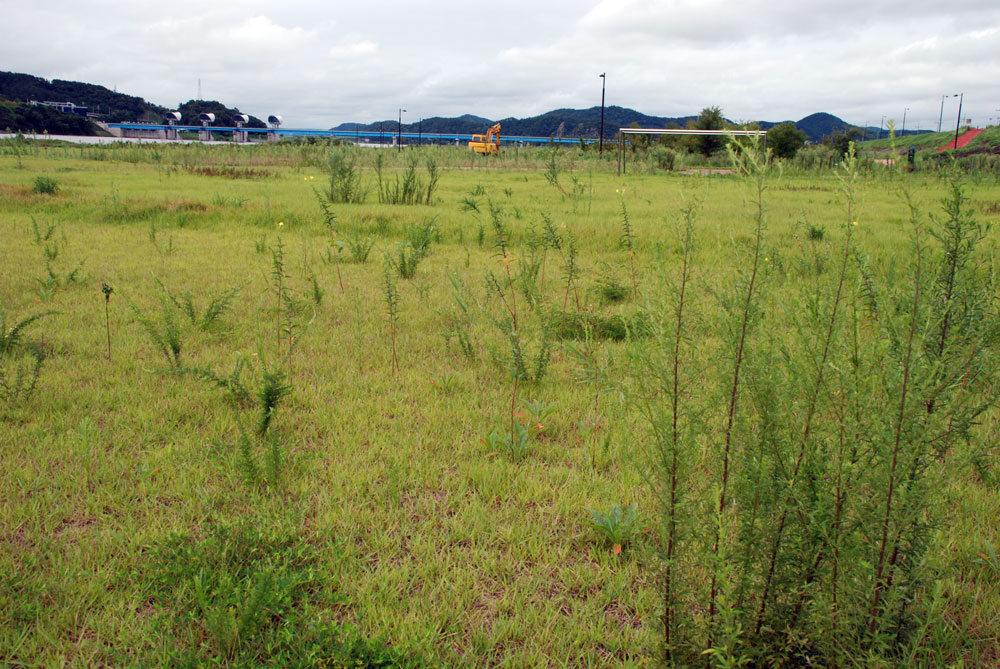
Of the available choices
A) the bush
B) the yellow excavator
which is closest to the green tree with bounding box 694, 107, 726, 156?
the yellow excavator

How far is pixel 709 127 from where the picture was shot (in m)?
34.9

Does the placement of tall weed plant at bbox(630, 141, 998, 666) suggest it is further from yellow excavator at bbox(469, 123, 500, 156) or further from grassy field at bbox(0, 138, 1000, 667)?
yellow excavator at bbox(469, 123, 500, 156)

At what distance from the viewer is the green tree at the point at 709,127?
32.3 metres

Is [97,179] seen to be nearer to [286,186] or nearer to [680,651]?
[286,186]

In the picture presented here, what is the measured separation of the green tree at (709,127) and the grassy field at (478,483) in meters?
30.8

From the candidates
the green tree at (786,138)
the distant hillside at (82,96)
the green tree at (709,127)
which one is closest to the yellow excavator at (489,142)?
the green tree at (709,127)

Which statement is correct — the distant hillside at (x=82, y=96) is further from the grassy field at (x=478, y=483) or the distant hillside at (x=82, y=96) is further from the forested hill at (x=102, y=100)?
the grassy field at (x=478, y=483)

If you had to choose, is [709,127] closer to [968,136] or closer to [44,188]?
[44,188]

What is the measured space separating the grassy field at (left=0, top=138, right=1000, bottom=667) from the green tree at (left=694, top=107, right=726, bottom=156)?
101 ft

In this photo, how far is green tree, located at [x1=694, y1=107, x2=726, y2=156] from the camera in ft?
106

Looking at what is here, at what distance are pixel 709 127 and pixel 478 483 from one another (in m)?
36.5

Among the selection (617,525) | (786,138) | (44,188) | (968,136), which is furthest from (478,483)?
(968,136)

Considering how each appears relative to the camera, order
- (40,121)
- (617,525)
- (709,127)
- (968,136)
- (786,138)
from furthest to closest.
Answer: (40,121)
(968,136)
(709,127)
(786,138)
(617,525)

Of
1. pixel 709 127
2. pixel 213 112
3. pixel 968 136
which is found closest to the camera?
pixel 709 127
